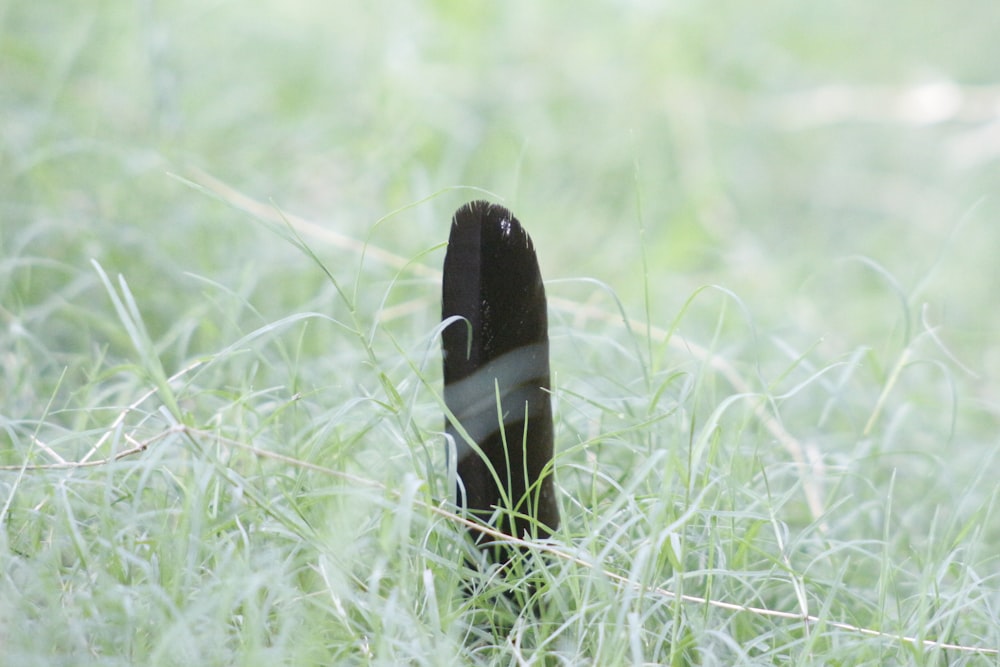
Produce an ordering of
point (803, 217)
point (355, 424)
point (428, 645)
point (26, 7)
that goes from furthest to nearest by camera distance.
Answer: point (803, 217) < point (26, 7) < point (355, 424) < point (428, 645)

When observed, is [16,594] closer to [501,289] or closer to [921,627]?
[501,289]

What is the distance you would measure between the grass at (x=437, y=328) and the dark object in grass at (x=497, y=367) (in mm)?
44

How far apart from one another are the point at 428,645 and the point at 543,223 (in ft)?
6.10

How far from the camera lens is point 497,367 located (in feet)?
3.59

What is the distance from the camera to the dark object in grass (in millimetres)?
1069

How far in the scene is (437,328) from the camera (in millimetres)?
1079

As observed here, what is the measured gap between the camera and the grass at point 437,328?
106 cm

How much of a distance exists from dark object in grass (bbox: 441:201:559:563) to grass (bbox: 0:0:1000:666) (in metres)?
0.04

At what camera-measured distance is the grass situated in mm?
1062

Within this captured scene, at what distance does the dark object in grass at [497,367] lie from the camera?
107cm

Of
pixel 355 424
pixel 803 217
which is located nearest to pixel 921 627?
pixel 355 424

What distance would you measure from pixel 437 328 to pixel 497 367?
0.28ft

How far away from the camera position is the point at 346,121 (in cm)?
274

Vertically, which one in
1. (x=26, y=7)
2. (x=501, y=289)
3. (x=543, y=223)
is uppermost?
(x=26, y=7)
